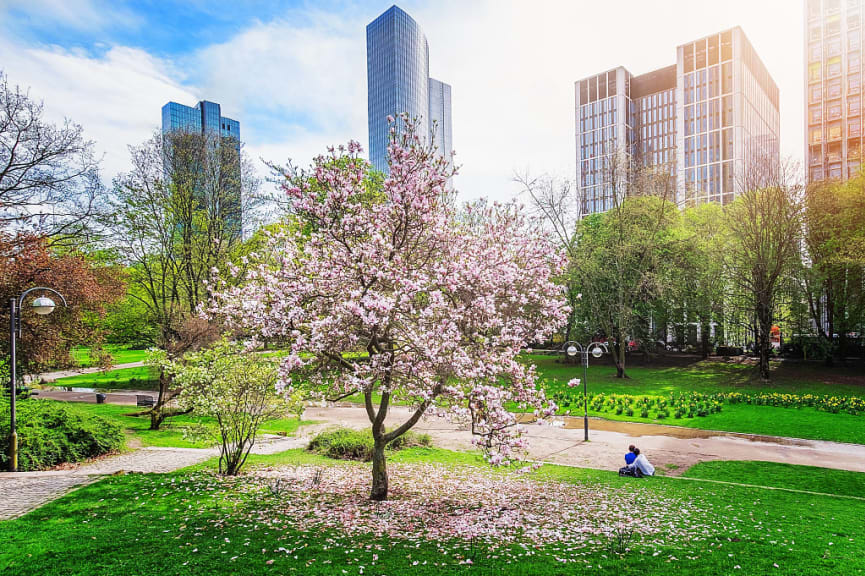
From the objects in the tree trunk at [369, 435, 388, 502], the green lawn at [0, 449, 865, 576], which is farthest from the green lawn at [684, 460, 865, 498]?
the tree trunk at [369, 435, 388, 502]

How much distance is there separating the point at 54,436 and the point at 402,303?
1138cm

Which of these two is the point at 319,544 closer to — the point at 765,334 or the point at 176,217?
the point at 176,217

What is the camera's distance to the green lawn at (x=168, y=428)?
12.0 metres

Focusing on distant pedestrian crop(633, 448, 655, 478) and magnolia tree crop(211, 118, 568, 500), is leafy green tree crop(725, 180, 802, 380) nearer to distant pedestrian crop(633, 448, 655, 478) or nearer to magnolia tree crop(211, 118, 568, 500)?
distant pedestrian crop(633, 448, 655, 478)

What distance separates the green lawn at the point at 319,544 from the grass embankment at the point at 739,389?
6648mm

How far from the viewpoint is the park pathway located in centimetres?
948

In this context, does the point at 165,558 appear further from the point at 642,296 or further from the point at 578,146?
the point at 578,146

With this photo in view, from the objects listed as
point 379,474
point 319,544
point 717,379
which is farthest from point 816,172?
point 319,544

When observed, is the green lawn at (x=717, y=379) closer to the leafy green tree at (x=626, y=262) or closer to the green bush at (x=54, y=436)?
the leafy green tree at (x=626, y=262)

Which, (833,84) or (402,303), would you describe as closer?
(402,303)

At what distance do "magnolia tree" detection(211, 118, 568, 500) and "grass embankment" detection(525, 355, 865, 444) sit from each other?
570 centimetres

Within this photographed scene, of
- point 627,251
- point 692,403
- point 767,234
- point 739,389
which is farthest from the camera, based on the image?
point 627,251

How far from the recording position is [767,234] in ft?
92.2

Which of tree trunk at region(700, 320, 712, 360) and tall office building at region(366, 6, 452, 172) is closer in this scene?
tree trunk at region(700, 320, 712, 360)
